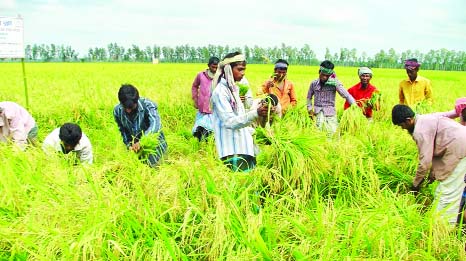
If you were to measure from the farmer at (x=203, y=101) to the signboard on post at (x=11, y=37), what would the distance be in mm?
2647

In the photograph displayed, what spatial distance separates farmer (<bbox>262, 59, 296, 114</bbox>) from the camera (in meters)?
4.98

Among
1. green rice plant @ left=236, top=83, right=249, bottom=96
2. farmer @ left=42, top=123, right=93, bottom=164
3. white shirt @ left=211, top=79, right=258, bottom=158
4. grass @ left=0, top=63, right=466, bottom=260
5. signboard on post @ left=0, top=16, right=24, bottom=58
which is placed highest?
signboard on post @ left=0, top=16, right=24, bottom=58

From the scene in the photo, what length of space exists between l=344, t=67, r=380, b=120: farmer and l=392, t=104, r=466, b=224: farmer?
1.91 meters

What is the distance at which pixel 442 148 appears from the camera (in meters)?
2.98

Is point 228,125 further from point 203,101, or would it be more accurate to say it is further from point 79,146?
point 203,101

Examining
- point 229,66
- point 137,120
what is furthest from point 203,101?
point 229,66

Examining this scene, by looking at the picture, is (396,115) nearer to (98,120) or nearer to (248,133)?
(248,133)

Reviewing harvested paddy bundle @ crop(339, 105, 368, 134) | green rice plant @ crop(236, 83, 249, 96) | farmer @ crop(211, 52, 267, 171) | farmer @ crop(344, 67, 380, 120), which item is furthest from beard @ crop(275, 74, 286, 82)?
farmer @ crop(211, 52, 267, 171)

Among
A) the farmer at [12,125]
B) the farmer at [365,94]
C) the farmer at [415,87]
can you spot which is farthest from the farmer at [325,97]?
the farmer at [12,125]

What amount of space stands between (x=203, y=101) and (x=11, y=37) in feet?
9.69

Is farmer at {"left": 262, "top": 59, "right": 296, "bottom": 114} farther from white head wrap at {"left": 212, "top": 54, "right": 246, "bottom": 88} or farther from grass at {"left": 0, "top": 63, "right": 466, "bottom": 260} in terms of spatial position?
white head wrap at {"left": 212, "top": 54, "right": 246, "bottom": 88}

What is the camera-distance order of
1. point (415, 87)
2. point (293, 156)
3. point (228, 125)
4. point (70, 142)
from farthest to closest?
point (415, 87)
point (70, 142)
point (228, 125)
point (293, 156)

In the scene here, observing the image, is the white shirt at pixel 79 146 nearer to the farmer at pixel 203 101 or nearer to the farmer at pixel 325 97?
the farmer at pixel 203 101

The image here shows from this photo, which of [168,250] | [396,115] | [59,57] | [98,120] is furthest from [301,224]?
[59,57]
